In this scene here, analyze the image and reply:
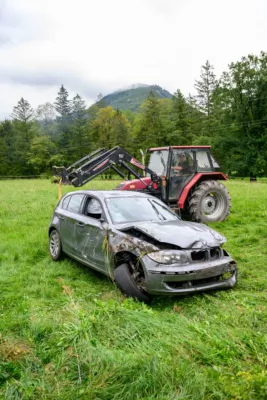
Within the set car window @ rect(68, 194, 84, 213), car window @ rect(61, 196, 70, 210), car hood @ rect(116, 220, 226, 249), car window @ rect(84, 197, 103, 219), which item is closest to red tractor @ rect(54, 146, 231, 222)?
car window @ rect(61, 196, 70, 210)

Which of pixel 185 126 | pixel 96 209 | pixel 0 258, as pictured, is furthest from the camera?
pixel 185 126

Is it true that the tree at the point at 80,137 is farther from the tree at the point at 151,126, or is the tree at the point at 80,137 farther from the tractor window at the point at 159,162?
the tractor window at the point at 159,162

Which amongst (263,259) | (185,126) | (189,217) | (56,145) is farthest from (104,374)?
(56,145)

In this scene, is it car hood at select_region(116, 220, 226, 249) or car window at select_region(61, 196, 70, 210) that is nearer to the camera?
car hood at select_region(116, 220, 226, 249)

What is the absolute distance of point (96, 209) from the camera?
20.4ft

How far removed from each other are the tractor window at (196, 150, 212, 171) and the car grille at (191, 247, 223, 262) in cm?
560

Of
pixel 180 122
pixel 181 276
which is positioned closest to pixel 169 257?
pixel 181 276

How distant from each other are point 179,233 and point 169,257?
572mm

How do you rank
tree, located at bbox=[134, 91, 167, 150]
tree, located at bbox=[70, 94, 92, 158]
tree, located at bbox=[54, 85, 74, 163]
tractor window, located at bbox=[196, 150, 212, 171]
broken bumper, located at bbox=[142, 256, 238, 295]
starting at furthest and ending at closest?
tree, located at bbox=[54, 85, 74, 163], tree, located at bbox=[70, 94, 92, 158], tree, located at bbox=[134, 91, 167, 150], tractor window, located at bbox=[196, 150, 212, 171], broken bumper, located at bbox=[142, 256, 238, 295]

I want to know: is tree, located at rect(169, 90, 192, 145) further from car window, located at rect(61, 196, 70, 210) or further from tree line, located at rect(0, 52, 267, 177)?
car window, located at rect(61, 196, 70, 210)

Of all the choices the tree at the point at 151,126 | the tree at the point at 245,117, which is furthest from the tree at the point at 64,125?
the tree at the point at 245,117

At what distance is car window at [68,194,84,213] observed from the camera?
22.5 feet

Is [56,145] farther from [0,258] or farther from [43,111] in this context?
[0,258]

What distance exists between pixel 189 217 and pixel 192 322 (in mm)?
6746
